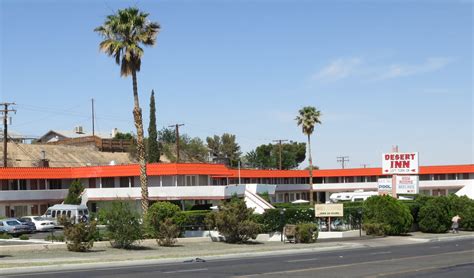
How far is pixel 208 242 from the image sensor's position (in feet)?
128

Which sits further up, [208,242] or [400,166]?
[400,166]

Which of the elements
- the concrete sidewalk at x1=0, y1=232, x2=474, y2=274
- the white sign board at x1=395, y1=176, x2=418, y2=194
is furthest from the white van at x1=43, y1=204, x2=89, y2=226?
the white sign board at x1=395, y1=176, x2=418, y2=194

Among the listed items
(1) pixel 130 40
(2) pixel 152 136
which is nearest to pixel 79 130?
(2) pixel 152 136

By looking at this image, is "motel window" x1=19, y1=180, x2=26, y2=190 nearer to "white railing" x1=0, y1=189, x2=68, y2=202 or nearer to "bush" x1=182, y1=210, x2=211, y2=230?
"white railing" x1=0, y1=189, x2=68, y2=202

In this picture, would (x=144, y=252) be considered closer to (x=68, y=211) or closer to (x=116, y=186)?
(x=68, y=211)

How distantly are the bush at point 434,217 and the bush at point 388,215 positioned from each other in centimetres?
202

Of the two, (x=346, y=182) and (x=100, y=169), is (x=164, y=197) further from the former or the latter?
(x=346, y=182)

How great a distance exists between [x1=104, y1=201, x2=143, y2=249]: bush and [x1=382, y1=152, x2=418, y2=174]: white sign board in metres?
28.4

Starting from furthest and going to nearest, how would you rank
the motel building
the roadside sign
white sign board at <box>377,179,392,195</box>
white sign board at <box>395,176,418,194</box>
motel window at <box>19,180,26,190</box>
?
motel window at <box>19,180,26,190</box> < the motel building < white sign board at <box>395,176,418,194</box> < white sign board at <box>377,179,392,195</box> < the roadside sign

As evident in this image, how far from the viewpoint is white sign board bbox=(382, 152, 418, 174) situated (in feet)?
186

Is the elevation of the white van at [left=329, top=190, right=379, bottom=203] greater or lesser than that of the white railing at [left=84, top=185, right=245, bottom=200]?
lesser

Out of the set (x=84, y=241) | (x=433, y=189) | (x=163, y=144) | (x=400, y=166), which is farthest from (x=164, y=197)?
(x=163, y=144)

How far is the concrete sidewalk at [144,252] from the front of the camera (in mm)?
25828

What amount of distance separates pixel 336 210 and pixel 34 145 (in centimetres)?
5771
